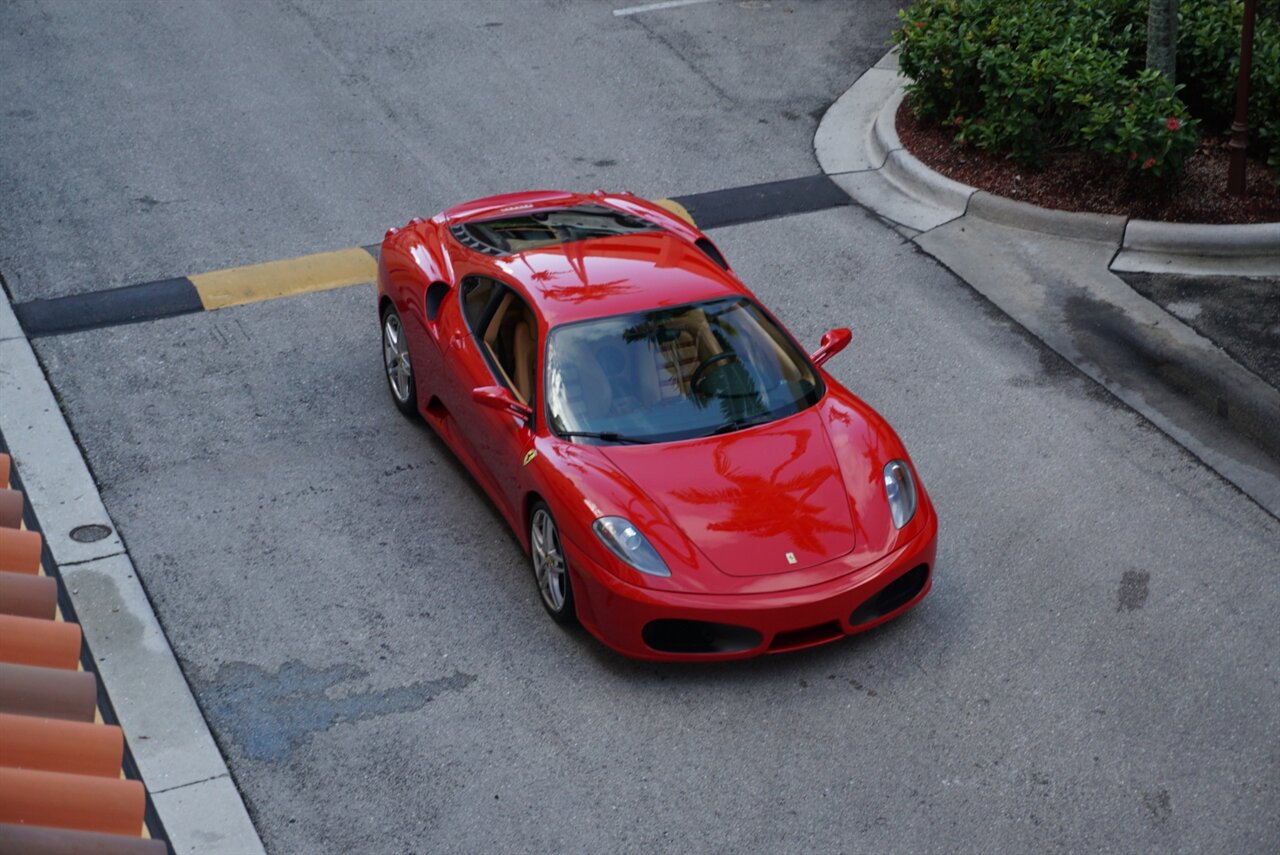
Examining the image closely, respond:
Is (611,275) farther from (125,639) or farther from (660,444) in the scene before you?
(125,639)

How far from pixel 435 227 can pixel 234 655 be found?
3023mm

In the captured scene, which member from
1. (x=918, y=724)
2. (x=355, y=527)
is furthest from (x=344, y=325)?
(x=918, y=724)

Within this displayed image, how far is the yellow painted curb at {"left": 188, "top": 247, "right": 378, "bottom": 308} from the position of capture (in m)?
10.7

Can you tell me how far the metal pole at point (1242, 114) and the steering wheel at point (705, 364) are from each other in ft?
17.1

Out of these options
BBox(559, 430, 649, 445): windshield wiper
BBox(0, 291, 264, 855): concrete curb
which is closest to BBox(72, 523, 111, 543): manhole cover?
BBox(0, 291, 264, 855): concrete curb

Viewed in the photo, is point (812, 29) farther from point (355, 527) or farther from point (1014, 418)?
point (355, 527)

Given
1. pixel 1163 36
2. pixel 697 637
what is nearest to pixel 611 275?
pixel 697 637

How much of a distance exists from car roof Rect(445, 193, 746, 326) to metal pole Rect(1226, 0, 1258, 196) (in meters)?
4.63

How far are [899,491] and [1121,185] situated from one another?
5.11m

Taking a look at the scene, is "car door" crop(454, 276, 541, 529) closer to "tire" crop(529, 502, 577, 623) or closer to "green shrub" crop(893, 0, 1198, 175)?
"tire" crop(529, 502, 577, 623)

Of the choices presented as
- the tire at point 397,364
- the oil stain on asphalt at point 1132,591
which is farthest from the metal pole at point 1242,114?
the tire at point 397,364

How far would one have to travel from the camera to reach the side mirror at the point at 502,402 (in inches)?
299

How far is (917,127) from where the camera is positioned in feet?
42.5

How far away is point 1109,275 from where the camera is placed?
10914 mm
